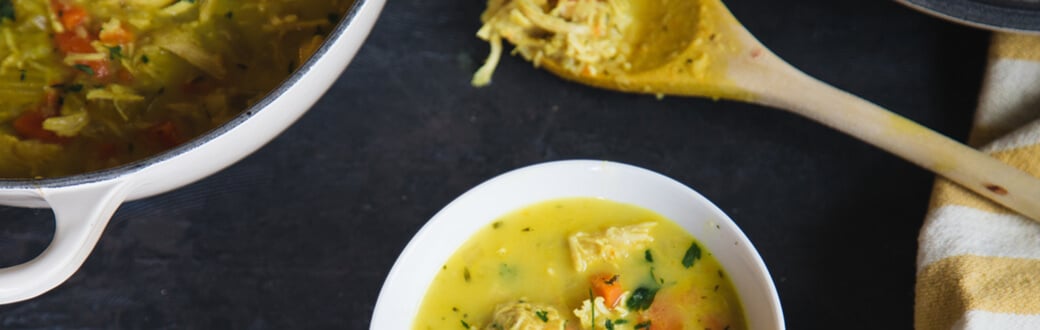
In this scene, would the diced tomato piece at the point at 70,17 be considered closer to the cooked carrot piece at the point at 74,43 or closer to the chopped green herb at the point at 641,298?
the cooked carrot piece at the point at 74,43

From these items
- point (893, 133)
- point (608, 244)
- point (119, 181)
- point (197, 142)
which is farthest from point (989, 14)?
point (119, 181)

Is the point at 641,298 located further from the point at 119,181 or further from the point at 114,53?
the point at 114,53

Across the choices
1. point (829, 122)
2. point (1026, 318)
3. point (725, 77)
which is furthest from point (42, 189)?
point (1026, 318)

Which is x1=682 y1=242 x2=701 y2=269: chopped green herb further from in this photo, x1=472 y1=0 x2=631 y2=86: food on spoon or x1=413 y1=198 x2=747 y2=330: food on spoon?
x1=472 y1=0 x2=631 y2=86: food on spoon

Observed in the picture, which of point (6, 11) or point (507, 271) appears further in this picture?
point (6, 11)

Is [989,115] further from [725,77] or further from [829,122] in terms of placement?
[725,77]

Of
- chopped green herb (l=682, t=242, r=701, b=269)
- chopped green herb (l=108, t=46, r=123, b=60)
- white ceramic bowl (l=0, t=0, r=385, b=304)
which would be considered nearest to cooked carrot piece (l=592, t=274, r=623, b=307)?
chopped green herb (l=682, t=242, r=701, b=269)
